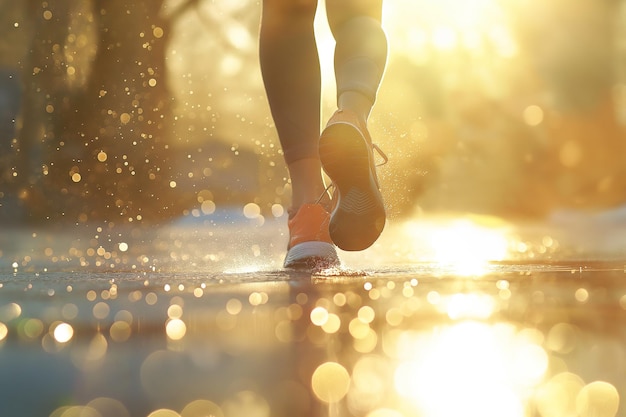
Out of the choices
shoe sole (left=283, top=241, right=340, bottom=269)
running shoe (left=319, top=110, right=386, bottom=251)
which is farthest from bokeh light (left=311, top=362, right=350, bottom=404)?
shoe sole (left=283, top=241, right=340, bottom=269)

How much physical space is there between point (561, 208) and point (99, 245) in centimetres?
450

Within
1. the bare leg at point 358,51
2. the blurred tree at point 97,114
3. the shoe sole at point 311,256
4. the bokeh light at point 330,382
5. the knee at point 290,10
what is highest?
the blurred tree at point 97,114

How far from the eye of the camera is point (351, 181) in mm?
1884

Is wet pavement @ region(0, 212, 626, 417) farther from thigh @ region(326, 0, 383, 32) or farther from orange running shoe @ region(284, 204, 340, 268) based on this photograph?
thigh @ region(326, 0, 383, 32)

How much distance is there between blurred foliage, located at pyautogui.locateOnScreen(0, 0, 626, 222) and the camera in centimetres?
814

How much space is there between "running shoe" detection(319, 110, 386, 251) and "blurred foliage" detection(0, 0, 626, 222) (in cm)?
579

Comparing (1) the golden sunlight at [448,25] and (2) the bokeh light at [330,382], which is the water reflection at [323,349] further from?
(1) the golden sunlight at [448,25]

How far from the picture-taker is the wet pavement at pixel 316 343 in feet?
2.21

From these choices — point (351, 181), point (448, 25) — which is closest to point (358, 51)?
point (351, 181)

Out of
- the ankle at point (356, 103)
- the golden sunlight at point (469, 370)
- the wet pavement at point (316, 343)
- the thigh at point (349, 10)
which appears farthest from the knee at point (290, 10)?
the golden sunlight at point (469, 370)

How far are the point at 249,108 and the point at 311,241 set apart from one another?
23.3 ft

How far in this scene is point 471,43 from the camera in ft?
30.8

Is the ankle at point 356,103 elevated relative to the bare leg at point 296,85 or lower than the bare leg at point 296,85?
lower

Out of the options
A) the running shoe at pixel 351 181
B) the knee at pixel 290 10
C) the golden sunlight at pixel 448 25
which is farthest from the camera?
the golden sunlight at pixel 448 25
